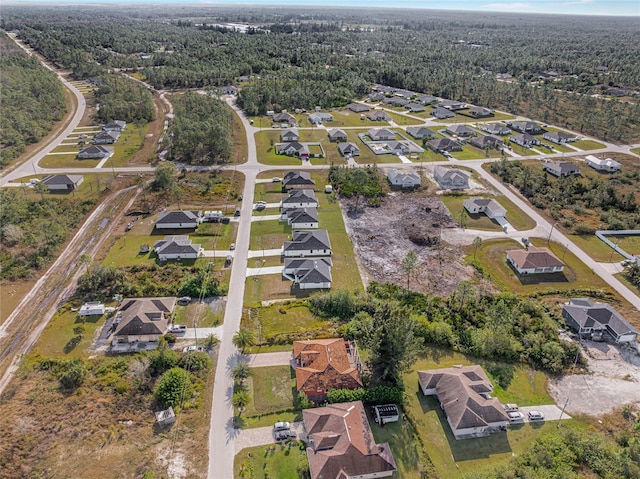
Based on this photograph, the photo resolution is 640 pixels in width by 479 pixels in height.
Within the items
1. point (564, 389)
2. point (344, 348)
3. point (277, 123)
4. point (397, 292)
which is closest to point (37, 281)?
point (344, 348)

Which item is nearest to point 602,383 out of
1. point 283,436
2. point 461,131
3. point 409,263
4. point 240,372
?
point 409,263

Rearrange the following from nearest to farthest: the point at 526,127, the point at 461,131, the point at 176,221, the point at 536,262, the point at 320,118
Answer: the point at 536,262, the point at 176,221, the point at 461,131, the point at 526,127, the point at 320,118

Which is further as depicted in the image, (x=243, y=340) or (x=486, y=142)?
(x=486, y=142)

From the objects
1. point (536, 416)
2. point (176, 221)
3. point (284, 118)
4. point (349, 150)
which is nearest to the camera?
point (536, 416)

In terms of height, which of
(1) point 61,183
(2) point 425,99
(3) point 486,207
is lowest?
(3) point 486,207

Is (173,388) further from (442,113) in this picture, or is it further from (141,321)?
(442,113)

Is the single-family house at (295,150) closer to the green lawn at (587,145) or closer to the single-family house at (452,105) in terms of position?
the single-family house at (452,105)

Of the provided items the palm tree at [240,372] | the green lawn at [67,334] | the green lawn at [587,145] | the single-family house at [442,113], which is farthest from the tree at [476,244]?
the single-family house at [442,113]

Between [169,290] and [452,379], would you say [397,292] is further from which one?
[169,290]

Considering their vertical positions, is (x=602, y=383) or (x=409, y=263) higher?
(x=409, y=263)
